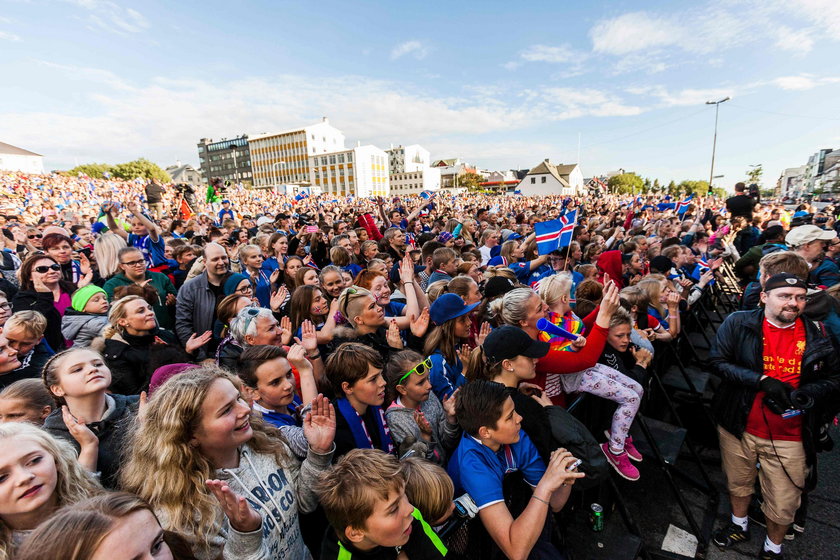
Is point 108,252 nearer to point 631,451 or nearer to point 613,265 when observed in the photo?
point 631,451

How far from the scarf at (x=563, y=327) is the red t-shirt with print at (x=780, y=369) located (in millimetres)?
1374

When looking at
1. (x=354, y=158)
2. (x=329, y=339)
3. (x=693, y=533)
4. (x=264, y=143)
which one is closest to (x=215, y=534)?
(x=329, y=339)

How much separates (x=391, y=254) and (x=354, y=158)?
83058 mm

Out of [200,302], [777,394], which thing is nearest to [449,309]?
[777,394]

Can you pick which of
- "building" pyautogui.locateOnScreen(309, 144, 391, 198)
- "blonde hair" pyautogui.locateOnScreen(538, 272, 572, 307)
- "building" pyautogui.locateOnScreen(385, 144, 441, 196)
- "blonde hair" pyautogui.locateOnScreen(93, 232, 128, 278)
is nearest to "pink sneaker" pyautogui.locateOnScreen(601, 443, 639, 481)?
"blonde hair" pyautogui.locateOnScreen(538, 272, 572, 307)

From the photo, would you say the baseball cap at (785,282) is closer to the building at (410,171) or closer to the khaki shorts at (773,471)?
the khaki shorts at (773,471)

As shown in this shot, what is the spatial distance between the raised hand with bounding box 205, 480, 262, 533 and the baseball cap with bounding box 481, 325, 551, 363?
61.0 inches

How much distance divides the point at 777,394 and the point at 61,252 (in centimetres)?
833

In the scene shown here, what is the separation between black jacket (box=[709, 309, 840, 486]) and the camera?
9.69 ft

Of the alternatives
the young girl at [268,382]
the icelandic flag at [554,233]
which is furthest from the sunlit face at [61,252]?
the icelandic flag at [554,233]

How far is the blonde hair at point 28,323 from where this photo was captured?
300 centimetres

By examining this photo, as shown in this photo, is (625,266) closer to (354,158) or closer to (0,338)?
(0,338)

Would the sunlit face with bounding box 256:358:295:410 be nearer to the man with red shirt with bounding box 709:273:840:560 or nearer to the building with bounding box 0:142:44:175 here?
the man with red shirt with bounding box 709:273:840:560

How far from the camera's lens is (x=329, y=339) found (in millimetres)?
3420
